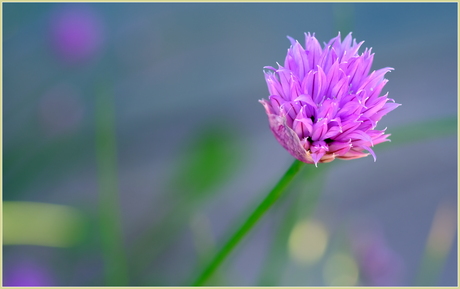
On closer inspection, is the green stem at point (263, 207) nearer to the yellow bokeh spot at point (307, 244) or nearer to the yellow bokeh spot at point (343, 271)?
the yellow bokeh spot at point (307, 244)

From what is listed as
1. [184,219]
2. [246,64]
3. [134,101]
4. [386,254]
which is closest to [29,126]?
[134,101]

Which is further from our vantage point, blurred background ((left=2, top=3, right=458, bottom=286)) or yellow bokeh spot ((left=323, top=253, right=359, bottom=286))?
blurred background ((left=2, top=3, right=458, bottom=286))

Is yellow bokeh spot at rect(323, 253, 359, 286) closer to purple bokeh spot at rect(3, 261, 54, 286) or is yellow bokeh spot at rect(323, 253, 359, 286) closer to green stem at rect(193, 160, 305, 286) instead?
green stem at rect(193, 160, 305, 286)

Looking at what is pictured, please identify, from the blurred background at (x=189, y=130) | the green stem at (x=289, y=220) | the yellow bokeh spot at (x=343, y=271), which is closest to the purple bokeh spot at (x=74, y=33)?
the blurred background at (x=189, y=130)

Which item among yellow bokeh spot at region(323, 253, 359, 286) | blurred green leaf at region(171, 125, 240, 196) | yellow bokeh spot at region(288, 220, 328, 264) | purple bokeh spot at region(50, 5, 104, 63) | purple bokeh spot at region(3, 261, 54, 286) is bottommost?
yellow bokeh spot at region(323, 253, 359, 286)

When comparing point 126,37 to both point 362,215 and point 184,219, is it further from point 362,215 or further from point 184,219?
point 362,215

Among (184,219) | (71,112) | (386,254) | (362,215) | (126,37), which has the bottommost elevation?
(362,215)

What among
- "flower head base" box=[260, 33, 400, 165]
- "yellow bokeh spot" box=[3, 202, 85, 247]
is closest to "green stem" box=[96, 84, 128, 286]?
"yellow bokeh spot" box=[3, 202, 85, 247]
